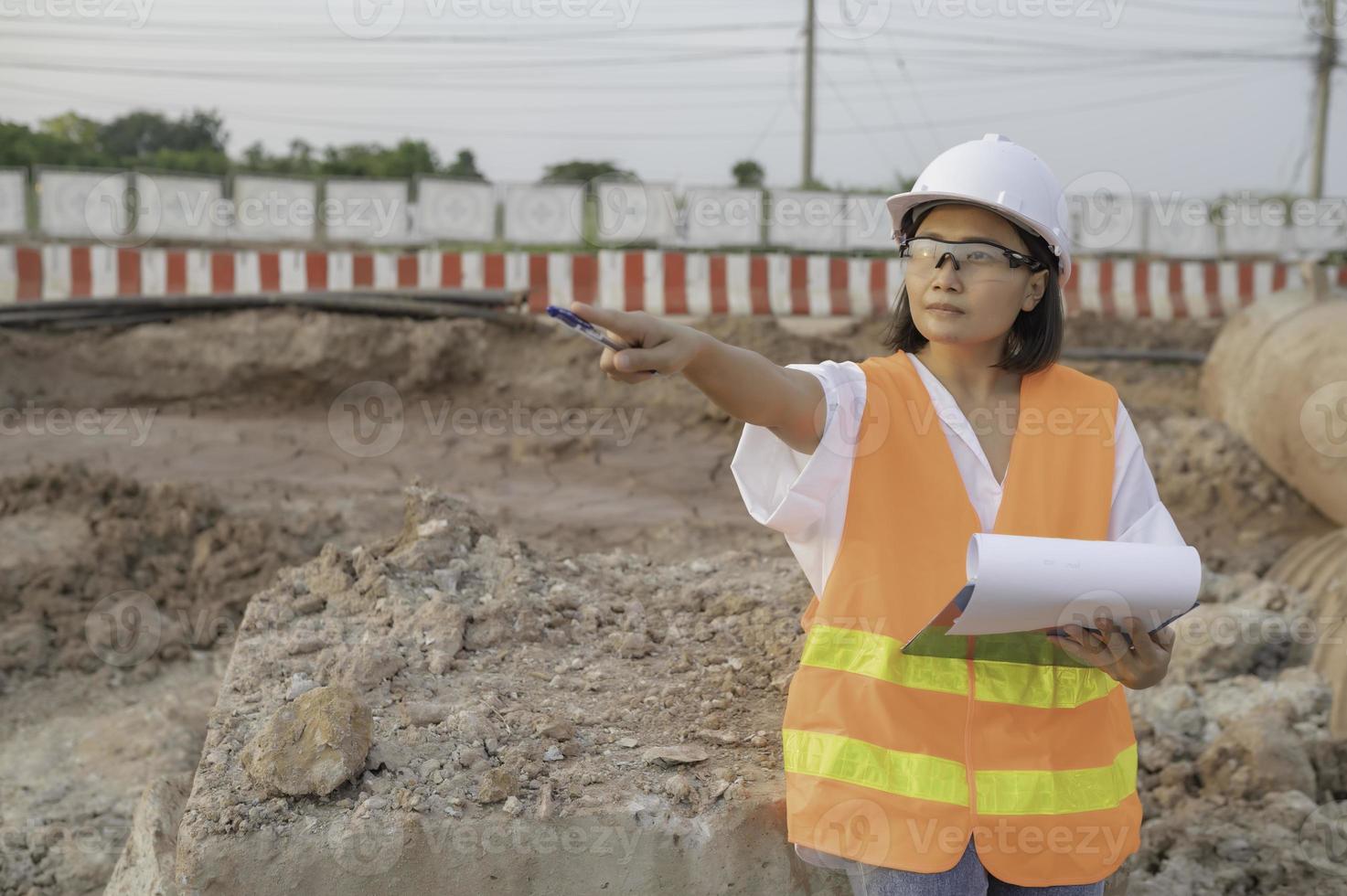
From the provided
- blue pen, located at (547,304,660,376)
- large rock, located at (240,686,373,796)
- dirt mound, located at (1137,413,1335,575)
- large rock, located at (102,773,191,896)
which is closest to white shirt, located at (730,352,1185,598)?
blue pen, located at (547,304,660,376)

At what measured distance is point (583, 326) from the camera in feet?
6.01

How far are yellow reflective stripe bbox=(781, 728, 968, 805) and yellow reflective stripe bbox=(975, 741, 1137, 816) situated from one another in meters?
0.04

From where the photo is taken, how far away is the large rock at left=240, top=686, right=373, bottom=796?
8.04 ft

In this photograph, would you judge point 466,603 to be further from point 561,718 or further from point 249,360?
point 249,360

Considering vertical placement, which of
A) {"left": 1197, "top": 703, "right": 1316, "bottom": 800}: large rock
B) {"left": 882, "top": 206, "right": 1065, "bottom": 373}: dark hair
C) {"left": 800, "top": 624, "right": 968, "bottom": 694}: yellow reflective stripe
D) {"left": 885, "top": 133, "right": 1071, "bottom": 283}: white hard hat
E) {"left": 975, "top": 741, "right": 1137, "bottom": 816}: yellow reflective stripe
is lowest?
{"left": 1197, "top": 703, "right": 1316, "bottom": 800}: large rock

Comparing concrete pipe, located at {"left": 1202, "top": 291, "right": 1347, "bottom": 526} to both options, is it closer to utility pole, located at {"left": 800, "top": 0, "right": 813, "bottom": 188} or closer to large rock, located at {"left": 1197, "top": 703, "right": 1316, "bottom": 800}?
large rock, located at {"left": 1197, "top": 703, "right": 1316, "bottom": 800}

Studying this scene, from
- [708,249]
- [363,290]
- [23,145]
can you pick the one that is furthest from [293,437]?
[23,145]

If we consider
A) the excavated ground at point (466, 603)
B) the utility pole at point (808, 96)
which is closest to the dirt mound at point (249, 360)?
the excavated ground at point (466, 603)

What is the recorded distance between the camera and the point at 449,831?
7.92ft

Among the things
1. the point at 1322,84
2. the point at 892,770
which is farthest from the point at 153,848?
the point at 1322,84

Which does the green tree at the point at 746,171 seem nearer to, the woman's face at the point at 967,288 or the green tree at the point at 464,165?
the green tree at the point at 464,165

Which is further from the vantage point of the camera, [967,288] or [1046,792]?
[967,288]

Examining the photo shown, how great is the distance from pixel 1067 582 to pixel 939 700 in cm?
34

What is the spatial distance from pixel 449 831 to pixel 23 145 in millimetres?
18323
